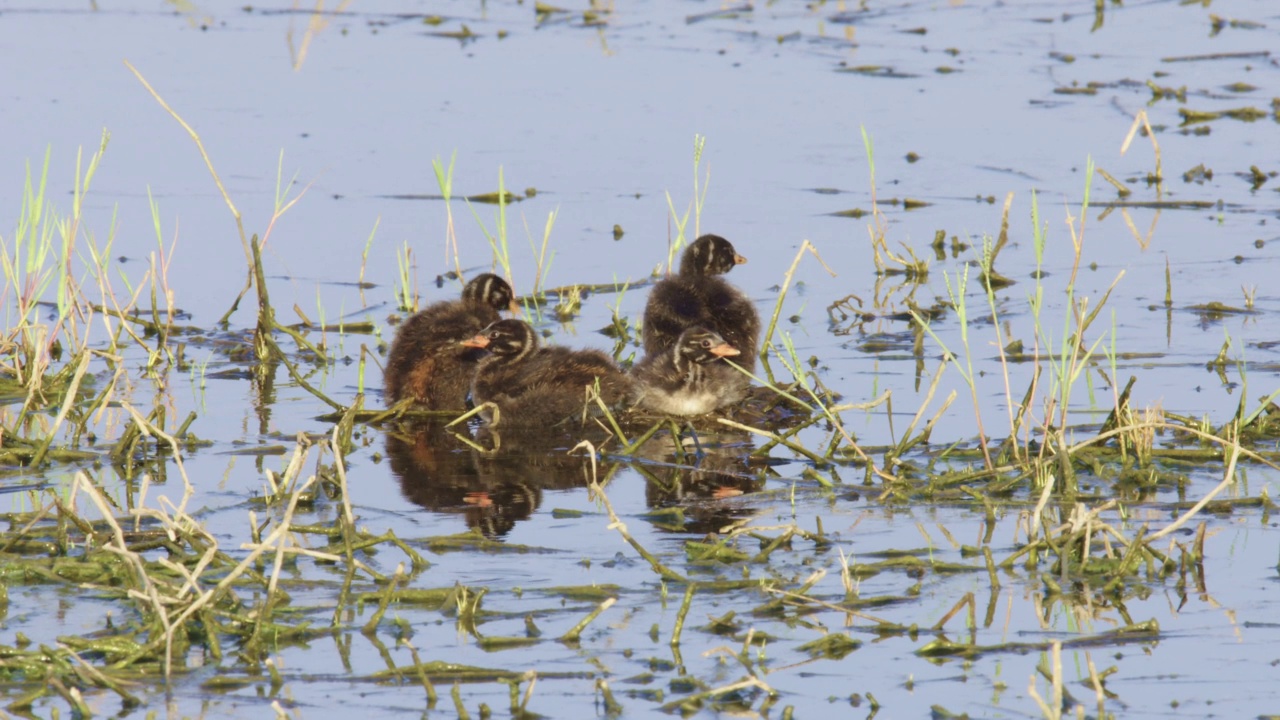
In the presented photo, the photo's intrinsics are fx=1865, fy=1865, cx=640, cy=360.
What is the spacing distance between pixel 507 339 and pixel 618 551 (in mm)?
2783

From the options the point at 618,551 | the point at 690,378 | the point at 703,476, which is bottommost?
the point at 618,551

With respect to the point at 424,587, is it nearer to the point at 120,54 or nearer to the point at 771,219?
the point at 771,219

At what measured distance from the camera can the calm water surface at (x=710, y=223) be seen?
5.12 meters

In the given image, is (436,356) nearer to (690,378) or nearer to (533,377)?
(533,377)

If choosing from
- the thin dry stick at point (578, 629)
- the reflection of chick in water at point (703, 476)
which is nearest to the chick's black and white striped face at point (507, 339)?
the reflection of chick in water at point (703, 476)

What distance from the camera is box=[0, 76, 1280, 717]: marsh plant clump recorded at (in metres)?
4.88

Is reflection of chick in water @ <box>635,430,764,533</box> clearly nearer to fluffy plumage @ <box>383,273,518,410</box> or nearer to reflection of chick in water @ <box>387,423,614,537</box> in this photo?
reflection of chick in water @ <box>387,423,614,537</box>

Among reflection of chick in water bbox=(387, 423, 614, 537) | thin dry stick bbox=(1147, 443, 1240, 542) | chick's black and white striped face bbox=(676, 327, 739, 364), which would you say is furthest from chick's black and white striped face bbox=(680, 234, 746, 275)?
thin dry stick bbox=(1147, 443, 1240, 542)

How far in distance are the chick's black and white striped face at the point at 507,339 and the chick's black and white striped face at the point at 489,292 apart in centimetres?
52

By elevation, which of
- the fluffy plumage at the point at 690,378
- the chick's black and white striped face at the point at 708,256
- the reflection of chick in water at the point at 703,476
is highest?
the chick's black and white striped face at the point at 708,256

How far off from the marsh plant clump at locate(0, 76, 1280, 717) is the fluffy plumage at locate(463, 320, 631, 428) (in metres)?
0.14

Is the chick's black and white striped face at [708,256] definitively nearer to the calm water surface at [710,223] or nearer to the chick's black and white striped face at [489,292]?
the calm water surface at [710,223]

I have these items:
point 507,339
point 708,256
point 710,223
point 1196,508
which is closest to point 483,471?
point 507,339

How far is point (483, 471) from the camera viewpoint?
7535mm
